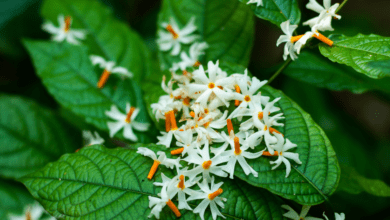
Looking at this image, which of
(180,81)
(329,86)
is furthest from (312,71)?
(180,81)

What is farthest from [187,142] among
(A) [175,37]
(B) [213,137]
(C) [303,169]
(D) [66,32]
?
(D) [66,32]

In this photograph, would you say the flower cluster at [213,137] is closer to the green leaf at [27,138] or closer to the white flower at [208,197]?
the white flower at [208,197]

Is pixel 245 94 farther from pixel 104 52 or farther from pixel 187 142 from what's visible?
pixel 104 52

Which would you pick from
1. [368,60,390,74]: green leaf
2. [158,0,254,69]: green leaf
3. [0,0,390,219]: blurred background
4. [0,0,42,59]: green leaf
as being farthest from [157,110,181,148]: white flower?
[0,0,42,59]: green leaf

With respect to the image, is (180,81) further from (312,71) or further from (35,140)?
(35,140)

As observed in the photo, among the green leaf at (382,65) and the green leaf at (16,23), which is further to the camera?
the green leaf at (16,23)

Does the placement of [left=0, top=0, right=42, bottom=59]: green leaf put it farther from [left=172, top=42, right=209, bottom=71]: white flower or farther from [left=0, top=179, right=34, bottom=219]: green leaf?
[left=172, top=42, right=209, bottom=71]: white flower

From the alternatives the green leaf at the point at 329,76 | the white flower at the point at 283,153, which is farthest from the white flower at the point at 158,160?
the green leaf at the point at 329,76
